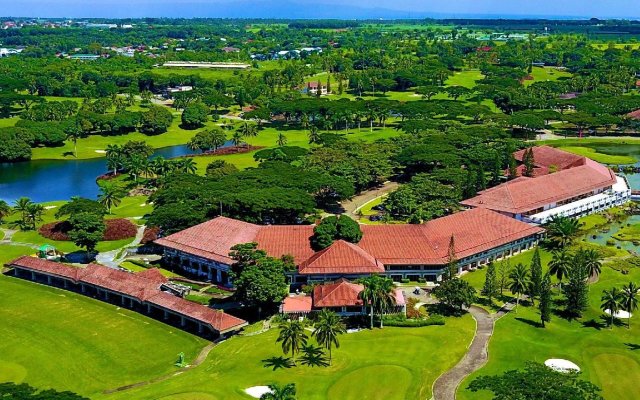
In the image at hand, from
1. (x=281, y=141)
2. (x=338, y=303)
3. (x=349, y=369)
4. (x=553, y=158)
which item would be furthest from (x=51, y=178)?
(x=553, y=158)

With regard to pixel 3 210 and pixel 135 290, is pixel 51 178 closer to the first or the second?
pixel 3 210

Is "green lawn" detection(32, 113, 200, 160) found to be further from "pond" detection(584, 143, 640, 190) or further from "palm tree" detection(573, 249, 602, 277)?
"palm tree" detection(573, 249, 602, 277)

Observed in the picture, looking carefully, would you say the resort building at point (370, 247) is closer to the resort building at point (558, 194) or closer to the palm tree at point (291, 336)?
the resort building at point (558, 194)

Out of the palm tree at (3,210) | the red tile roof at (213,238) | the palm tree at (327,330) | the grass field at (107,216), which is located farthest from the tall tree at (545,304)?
the palm tree at (3,210)

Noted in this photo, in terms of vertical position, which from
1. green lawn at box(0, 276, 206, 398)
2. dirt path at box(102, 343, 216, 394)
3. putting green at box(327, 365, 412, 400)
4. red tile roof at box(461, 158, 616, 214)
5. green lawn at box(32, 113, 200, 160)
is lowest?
green lawn at box(32, 113, 200, 160)

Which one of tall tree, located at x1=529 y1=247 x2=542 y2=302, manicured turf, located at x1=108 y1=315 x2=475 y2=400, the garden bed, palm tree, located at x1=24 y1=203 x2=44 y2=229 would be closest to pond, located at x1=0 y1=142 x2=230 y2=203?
palm tree, located at x1=24 y1=203 x2=44 y2=229
